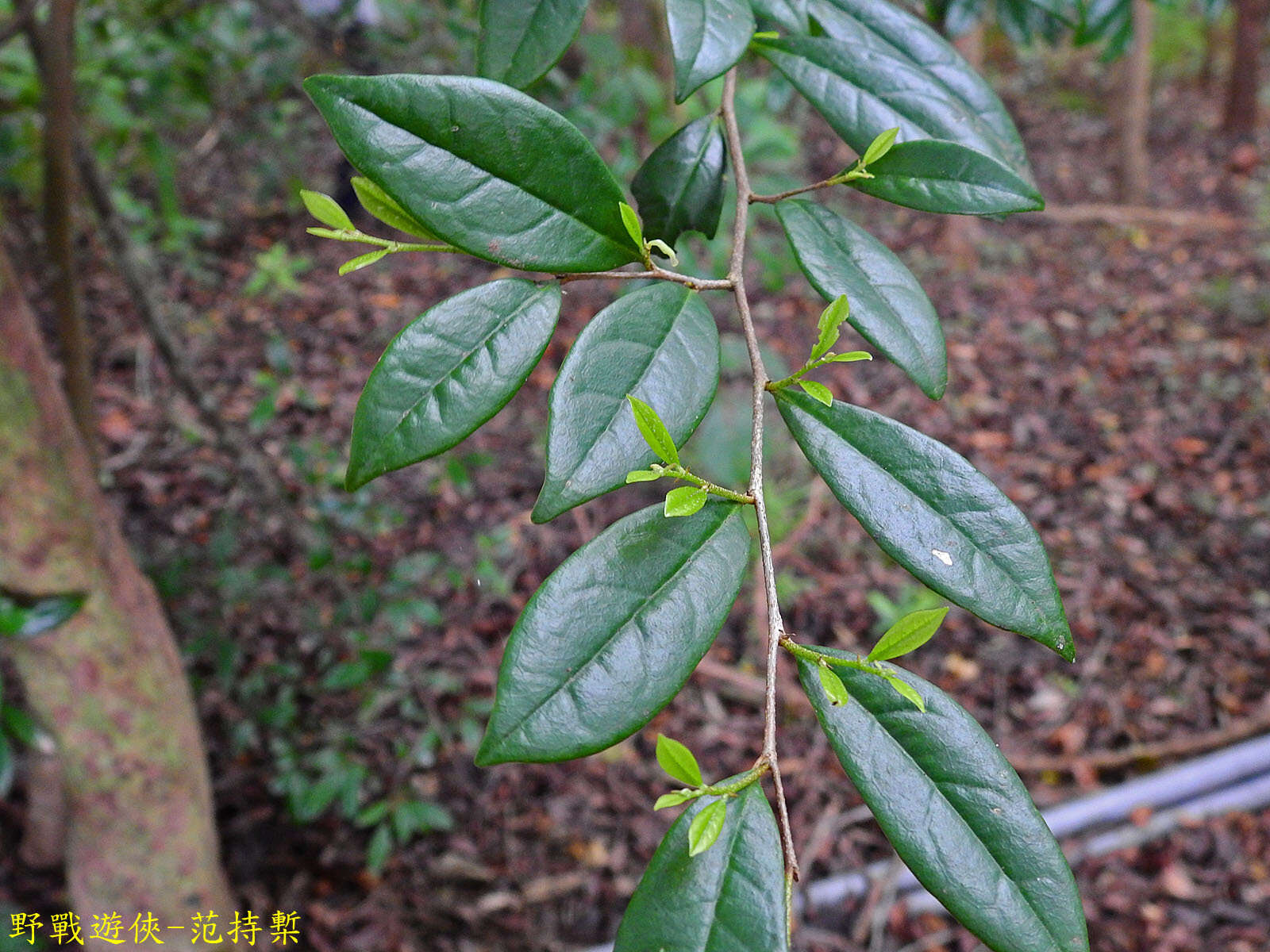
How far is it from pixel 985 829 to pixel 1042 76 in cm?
653

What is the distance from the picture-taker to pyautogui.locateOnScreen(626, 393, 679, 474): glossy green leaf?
44 cm

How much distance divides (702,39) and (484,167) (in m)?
0.15

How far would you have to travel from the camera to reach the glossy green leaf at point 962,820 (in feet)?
1.42

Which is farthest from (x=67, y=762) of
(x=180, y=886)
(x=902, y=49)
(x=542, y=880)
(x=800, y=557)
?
(x=800, y=557)

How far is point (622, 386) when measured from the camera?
481mm

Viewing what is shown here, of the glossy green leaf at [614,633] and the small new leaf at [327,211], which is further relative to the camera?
the small new leaf at [327,211]

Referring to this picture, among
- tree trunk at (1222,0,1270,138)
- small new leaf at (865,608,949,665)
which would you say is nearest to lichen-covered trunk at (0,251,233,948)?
small new leaf at (865,608,949,665)

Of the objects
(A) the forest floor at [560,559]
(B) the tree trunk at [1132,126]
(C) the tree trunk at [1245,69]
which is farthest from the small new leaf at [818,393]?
(C) the tree trunk at [1245,69]

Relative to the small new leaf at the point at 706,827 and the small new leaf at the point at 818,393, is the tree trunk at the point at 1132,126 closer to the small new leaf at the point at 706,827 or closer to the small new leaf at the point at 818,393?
the small new leaf at the point at 818,393

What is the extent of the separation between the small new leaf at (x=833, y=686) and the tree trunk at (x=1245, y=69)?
223 inches

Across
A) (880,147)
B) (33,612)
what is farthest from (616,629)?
(33,612)

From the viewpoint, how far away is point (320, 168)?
11.3 feet

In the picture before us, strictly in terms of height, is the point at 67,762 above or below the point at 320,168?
below

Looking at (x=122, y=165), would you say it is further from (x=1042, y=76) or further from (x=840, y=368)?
(x=1042, y=76)
